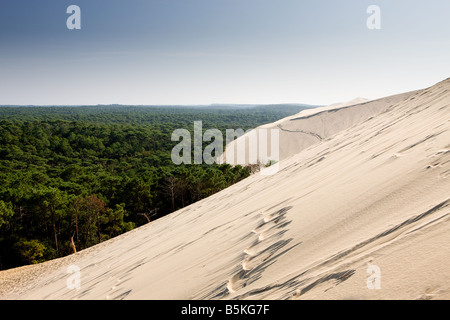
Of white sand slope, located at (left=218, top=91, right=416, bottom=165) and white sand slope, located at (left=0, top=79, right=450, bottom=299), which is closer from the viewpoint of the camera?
white sand slope, located at (left=0, top=79, right=450, bottom=299)

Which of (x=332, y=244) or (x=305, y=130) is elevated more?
(x=305, y=130)

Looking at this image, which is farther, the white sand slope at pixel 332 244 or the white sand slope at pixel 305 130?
the white sand slope at pixel 305 130

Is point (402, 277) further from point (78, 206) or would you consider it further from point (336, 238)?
point (78, 206)

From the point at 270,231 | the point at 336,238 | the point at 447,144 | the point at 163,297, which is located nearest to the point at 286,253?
the point at 336,238

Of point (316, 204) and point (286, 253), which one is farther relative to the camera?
point (316, 204)

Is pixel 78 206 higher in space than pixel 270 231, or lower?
lower

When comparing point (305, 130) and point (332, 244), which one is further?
point (305, 130)
